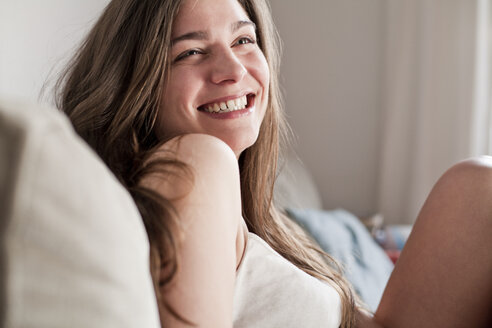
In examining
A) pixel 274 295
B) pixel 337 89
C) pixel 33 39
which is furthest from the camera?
pixel 337 89

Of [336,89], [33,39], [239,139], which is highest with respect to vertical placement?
[33,39]

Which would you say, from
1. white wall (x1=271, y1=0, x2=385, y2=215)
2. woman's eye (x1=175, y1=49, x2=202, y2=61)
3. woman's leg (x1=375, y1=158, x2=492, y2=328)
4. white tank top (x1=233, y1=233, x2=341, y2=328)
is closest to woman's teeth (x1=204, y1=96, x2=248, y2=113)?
woman's eye (x1=175, y1=49, x2=202, y2=61)

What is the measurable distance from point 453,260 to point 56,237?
92 cm

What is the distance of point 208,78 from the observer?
3.46 ft

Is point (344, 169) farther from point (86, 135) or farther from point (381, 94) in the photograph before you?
point (86, 135)

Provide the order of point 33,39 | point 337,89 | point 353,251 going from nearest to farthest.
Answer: point 33,39 < point 353,251 < point 337,89

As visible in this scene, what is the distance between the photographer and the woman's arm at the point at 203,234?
23.9 inches

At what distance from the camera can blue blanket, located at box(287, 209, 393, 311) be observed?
5.79 ft

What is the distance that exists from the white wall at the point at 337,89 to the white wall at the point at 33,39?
2.02m

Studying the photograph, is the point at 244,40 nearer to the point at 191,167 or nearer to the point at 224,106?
the point at 224,106

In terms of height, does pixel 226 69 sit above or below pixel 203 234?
above

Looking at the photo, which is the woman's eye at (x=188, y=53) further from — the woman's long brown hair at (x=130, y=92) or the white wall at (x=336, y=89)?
the white wall at (x=336, y=89)

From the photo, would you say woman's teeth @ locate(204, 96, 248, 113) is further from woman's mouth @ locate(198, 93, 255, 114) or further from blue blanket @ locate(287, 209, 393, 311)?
blue blanket @ locate(287, 209, 393, 311)

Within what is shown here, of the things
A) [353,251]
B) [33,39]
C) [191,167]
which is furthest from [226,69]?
[353,251]
